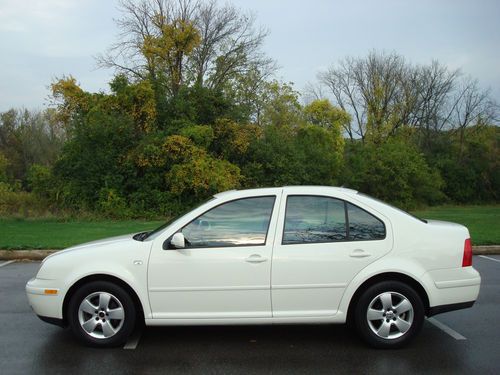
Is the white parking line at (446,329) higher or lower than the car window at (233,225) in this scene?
lower

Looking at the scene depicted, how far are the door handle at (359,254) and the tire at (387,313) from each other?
31 cm

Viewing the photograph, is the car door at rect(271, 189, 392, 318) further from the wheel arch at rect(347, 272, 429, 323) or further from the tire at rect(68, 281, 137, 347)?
the tire at rect(68, 281, 137, 347)

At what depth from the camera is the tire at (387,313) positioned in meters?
4.94

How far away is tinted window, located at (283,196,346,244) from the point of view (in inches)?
199

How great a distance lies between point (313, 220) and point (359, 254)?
0.55 metres

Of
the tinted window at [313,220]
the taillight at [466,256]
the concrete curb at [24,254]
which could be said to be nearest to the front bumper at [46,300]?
the tinted window at [313,220]

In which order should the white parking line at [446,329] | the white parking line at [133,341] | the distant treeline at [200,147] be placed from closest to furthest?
the white parking line at [133,341]
the white parking line at [446,329]
the distant treeline at [200,147]

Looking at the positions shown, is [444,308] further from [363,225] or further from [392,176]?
[392,176]

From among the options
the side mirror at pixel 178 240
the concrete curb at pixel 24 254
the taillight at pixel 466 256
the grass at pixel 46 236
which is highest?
the side mirror at pixel 178 240

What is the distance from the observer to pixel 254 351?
196 inches

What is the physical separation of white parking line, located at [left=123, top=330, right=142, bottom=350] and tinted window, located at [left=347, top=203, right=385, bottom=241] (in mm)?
2406

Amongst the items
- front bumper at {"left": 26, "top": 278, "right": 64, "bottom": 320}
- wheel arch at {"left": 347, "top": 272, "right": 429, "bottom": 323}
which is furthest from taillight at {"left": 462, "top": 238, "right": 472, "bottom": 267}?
front bumper at {"left": 26, "top": 278, "right": 64, "bottom": 320}

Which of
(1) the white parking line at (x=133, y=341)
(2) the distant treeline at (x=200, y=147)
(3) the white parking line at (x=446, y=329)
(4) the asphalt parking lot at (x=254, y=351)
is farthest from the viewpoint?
(2) the distant treeline at (x=200, y=147)

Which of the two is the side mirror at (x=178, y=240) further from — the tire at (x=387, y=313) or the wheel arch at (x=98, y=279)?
the tire at (x=387, y=313)
